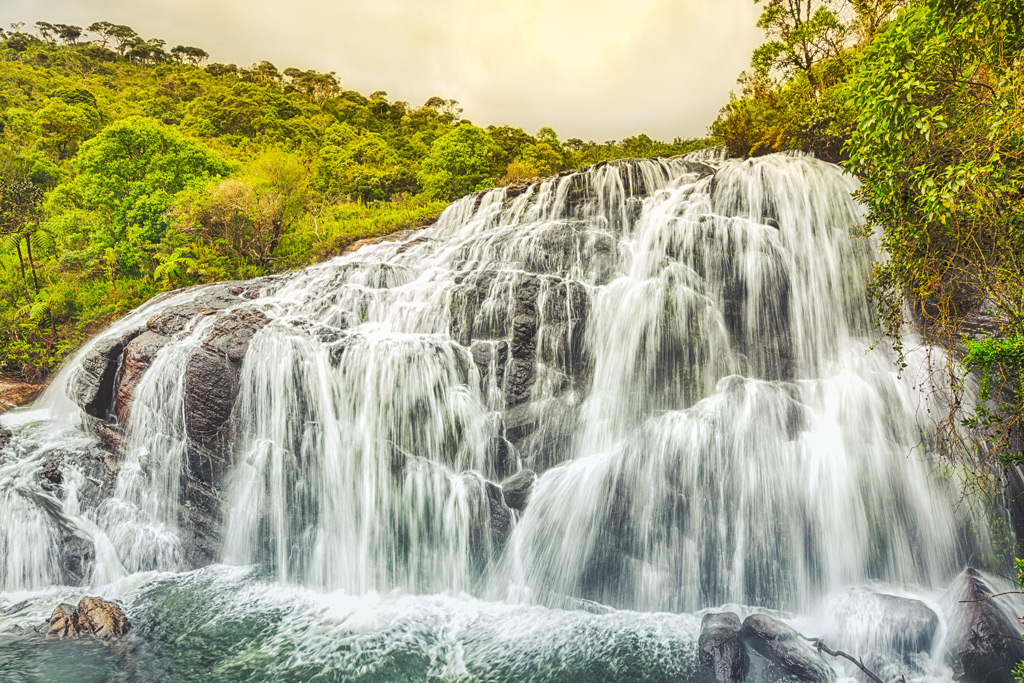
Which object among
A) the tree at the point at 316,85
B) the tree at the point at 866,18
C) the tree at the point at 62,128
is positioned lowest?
the tree at the point at 866,18

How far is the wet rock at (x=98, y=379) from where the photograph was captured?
998 centimetres

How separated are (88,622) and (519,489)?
267 inches

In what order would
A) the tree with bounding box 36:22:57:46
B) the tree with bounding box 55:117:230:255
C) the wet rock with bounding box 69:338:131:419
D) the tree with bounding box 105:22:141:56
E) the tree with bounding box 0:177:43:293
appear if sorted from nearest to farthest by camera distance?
the wet rock with bounding box 69:338:131:419 → the tree with bounding box 0:177:43:293 → the tree with bounding box 55:117:230:255 → the tree with bounding box 36:22:57:46 → the tree with bounding box 105:22:141:56

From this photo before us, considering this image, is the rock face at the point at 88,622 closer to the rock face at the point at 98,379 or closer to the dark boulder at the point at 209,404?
the dark boulder at the point at 209,404

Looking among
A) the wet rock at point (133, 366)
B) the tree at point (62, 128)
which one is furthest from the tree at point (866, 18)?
the tree at point (62, 128)

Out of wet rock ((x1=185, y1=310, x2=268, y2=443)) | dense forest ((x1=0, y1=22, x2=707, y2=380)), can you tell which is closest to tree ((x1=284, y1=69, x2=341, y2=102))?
dense forest ((x1=0, y1=22, x2=707, y2=380))

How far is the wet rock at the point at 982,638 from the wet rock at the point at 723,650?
7.58ft

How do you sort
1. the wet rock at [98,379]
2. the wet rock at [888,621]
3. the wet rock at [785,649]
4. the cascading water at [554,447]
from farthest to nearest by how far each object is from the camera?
1. the wet rock at [98,379]
2. the cascading water at [554,447]
3. the wet rock at [888,621]
4. the wet rock at [785,649]

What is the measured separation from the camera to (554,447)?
8.69m

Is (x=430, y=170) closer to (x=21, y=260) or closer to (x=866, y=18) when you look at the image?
(x=21, y=260)

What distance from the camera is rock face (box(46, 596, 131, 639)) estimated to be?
7.08 metres

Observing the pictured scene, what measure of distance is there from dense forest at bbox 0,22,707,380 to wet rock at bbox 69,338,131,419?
18.3 ft

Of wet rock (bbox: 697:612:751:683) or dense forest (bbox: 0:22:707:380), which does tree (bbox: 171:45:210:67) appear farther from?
wet rock (bbox: 697:612:751:683)

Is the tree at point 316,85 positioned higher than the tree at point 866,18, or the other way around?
the tree at point 316,85
